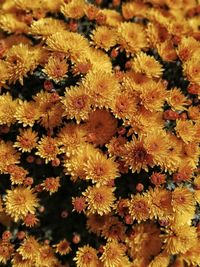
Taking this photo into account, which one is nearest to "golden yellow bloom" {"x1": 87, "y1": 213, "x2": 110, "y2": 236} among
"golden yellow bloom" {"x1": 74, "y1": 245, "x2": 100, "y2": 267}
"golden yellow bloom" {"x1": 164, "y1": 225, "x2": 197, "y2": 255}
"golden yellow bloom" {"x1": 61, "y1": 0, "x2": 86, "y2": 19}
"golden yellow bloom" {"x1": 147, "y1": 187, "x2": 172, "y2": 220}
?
"golden yellow bloom" {"x1": 74, "y1": 245, "x2": 100, "y2": 267}

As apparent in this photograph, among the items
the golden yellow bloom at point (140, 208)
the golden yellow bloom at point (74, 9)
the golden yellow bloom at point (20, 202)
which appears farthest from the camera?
the golden yellow bloom at point (74, 9)

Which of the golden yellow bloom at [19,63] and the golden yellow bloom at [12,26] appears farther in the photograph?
the golden yellow bloom at [12,26]

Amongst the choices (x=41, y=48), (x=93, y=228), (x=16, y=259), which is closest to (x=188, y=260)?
(x=93, y=228)

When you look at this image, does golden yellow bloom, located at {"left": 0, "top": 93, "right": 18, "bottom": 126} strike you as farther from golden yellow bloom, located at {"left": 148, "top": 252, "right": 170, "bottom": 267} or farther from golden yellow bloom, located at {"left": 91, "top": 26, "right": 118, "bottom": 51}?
golden yellow bloom, located at {"left": 148, "top": 252, "right": 170, "bottom": 267}

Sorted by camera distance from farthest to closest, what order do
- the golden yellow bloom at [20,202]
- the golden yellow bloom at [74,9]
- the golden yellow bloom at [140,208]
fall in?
the golden yellow bloom at [74,9] → the golden yellow bloom at [20,202] → the golden yellow bloom at [140,208]

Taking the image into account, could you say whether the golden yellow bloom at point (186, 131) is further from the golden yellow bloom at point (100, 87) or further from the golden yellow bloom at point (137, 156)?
the golden yellow bloom at point (100, 87)

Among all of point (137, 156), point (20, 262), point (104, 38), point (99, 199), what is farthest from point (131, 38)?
point (20, 262)

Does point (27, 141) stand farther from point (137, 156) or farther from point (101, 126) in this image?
point (137, 156)

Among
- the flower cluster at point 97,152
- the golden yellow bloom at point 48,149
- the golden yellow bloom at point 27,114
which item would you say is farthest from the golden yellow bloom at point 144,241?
the golden yellow bloom at point 27,114
